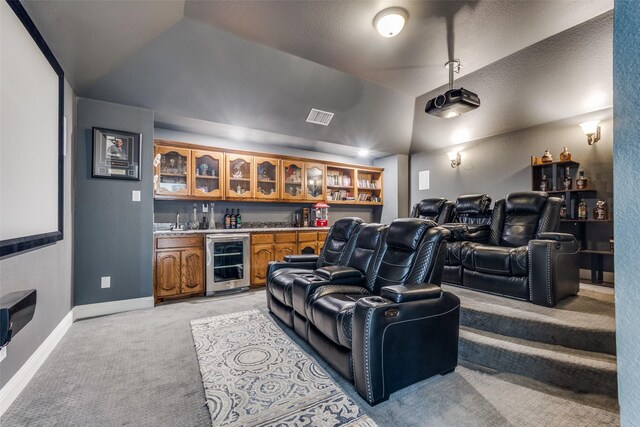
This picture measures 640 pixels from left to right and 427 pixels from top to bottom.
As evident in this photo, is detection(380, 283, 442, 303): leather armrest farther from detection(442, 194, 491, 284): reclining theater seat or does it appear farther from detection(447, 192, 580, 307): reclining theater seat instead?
detection(442, 194, 491, 284): reclining theater seat

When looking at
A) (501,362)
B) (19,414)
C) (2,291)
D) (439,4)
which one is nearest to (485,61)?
(439,4)

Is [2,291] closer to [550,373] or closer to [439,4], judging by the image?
[550,373]

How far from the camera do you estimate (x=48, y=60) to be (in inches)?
89.1

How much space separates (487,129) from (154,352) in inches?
218

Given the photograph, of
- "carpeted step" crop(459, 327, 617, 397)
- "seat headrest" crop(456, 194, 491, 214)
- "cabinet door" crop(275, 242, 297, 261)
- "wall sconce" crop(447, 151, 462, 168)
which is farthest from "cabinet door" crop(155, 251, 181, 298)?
"wall sconce" crop(447, 151, 462, 168)

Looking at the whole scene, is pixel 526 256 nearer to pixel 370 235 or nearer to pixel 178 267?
pixel 370 235

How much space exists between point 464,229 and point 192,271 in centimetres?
365

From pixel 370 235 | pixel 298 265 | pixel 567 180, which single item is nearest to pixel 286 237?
pixel 298 265

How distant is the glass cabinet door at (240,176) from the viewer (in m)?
4.70

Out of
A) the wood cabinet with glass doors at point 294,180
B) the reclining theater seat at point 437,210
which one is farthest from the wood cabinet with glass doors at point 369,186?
the reclining theater seat at point 437,210

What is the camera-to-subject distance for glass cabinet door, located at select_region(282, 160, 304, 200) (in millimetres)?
5328

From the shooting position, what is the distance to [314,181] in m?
5.61

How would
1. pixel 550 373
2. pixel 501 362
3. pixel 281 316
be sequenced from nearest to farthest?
pixel 550 373 → pixel 501 362 → pixel 281 316

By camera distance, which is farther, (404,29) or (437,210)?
(437,210)
